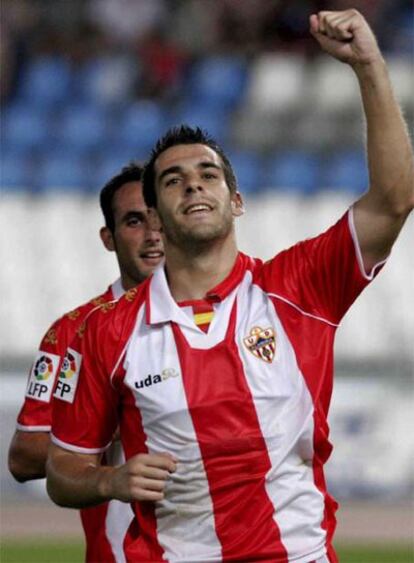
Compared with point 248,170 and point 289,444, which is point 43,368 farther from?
point 248,170

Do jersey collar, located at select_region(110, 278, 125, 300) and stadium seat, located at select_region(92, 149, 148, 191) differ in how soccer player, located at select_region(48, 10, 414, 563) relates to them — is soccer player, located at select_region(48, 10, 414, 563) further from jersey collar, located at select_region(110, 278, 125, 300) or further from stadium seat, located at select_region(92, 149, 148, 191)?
stadium seat, located at select_region(92, 149, 148, 191)

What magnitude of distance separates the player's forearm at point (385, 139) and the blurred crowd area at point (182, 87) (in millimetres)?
10680

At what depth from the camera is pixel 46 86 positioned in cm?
1584

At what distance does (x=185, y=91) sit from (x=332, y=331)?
38.9 ft

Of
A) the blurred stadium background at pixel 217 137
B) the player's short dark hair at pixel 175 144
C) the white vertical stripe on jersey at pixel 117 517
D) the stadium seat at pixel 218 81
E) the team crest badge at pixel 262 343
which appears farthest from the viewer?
the stadium seat at pixel 218 81

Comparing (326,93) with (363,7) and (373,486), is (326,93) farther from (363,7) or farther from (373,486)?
(373,486)

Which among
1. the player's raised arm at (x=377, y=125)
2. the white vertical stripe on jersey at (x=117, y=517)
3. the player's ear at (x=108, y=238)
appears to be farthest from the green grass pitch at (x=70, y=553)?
the player's raised arm at (x=377, y=125)

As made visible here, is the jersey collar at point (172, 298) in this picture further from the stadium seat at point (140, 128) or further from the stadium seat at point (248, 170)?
the stadium seat at point (140, 128)

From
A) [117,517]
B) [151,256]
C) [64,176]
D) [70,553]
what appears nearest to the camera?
[117,517]

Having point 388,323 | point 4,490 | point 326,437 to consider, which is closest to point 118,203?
point 326,437

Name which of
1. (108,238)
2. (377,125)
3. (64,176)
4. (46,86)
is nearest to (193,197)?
(377,125)

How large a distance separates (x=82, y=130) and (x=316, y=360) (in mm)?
11314

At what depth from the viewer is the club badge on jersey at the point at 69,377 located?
4.32 metres

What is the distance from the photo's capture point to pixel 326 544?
4.16 metres
